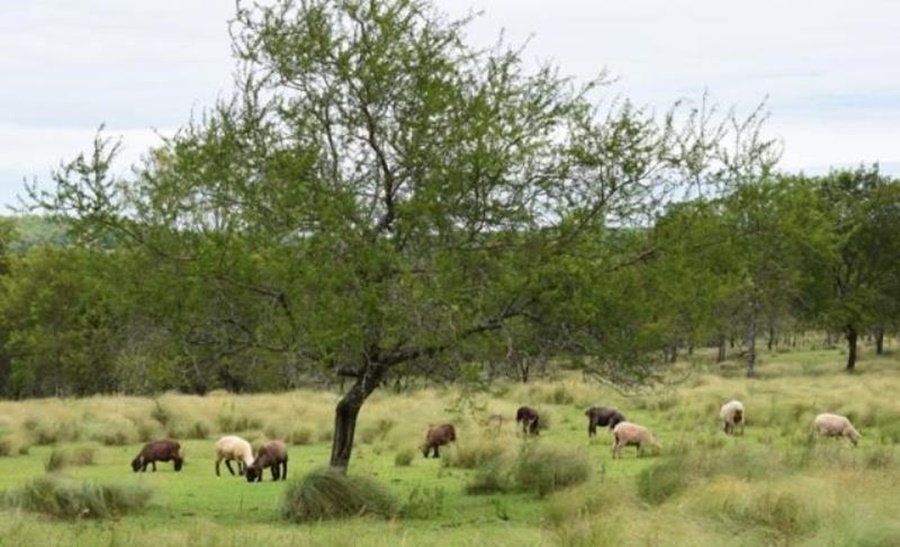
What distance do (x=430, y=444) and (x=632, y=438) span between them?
4.28 metres

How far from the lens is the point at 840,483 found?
13.2m

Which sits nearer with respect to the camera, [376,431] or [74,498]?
[74,498]

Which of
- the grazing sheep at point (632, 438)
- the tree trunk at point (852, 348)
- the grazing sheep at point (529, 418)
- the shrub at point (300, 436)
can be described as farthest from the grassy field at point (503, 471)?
the tree trunk at point (852, 348)

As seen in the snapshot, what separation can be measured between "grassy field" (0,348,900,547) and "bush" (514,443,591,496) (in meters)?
0.09

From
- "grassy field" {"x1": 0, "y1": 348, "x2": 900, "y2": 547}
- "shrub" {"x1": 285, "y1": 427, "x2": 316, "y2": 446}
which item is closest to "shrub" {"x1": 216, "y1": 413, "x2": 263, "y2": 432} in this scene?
"grassy field" {"x1": 0, "y1": 348, "x2": 900, "y2": 547}

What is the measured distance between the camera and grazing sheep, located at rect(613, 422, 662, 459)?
2159cm

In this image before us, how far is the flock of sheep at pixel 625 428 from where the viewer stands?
21719 millimetres

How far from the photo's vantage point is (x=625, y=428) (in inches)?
856

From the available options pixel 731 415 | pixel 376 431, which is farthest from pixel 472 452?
pixel 731 415

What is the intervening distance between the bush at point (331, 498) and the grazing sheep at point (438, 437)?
28.0 ft

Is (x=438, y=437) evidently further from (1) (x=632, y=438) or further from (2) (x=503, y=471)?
(2) (x=503, y=471)

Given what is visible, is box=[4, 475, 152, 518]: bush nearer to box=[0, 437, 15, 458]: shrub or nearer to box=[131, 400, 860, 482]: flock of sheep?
box=[131, 400, 860, 482]: flock of sheep

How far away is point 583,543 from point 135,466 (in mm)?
13677

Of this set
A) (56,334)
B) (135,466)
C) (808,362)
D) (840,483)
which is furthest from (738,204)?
(808,362)
